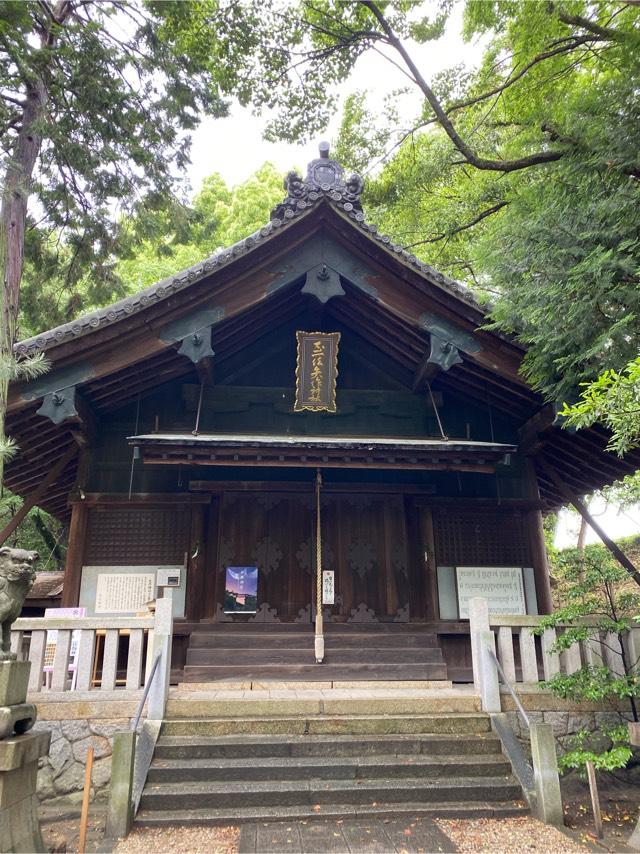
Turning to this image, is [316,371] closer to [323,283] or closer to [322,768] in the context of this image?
[323,283]

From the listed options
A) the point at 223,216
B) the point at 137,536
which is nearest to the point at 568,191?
the point at 137,536

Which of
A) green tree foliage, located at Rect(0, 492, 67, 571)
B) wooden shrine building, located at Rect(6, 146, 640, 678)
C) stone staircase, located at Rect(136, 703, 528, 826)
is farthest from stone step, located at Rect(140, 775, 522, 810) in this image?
green tree foliage, located at Rect(0, 492, 67, 571)

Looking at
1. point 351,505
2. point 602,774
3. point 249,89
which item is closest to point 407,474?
point 351,505

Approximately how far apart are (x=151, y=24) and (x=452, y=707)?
1221cm

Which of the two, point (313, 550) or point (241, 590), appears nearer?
point (241, 590)

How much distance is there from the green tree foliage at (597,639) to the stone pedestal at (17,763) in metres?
4.72

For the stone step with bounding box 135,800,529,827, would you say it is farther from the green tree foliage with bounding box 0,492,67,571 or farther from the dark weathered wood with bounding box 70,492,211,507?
the green tree foliage with bounding box 0,492,67,571

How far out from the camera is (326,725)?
6.05 m

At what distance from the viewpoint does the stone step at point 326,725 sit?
5984 millimetres

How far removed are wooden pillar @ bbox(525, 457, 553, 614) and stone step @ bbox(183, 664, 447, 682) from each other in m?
2.15

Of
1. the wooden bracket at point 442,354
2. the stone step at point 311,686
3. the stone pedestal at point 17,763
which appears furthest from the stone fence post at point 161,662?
the wooden bracket at point 442,354

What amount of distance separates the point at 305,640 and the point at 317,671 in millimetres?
512

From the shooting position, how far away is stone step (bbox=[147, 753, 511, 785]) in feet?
17.7

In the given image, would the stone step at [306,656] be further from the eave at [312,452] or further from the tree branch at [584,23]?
the tree branch at [584,23]
